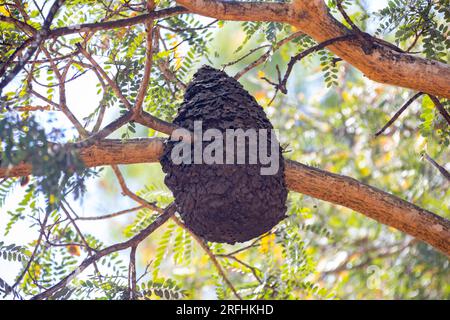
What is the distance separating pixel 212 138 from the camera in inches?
107

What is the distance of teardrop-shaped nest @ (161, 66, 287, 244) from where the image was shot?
2.69 meters

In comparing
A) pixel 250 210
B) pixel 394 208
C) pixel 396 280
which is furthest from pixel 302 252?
pixel 396 280

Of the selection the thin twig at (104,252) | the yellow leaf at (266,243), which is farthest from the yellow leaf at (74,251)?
the yellow leaf at (266,243)

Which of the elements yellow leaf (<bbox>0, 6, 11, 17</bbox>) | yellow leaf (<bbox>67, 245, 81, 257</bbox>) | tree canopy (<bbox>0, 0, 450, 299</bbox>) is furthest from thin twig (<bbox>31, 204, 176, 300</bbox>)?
yellow leaf (<bbox>0, 6, 11, 17</bbox>)

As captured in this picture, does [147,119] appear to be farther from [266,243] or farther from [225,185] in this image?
[266,243]

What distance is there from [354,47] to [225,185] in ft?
2.21

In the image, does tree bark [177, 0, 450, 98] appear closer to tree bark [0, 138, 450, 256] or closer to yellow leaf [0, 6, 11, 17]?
tree bark [0, 138, 450, 256]

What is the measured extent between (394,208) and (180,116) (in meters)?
0.84

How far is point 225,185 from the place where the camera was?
8.79 ft

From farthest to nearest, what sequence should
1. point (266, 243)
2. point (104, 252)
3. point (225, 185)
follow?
point (266, 243) → point (104, 252) → point (225, 185)

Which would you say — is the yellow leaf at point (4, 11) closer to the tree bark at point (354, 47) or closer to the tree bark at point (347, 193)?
the tree bark at point (347, 193)

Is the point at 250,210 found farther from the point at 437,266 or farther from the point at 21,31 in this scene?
the point at 437,266

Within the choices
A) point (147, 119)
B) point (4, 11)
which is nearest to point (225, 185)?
point (147, 119)
